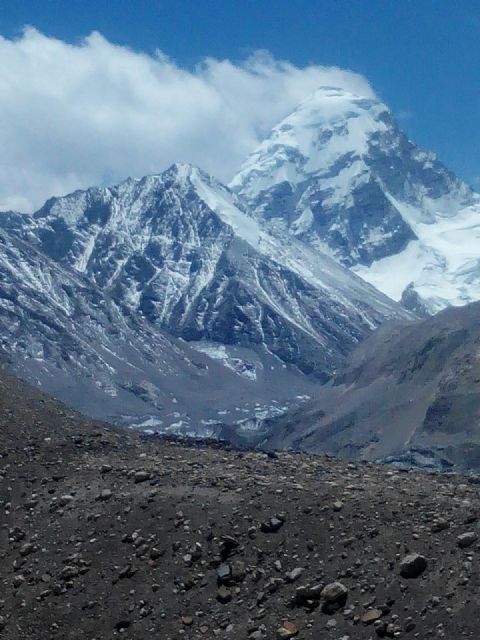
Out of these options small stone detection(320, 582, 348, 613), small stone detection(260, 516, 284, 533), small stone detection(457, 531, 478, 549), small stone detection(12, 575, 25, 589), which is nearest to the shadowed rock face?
small stone detection(260, 516, 284, 533)

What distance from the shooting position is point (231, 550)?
18.5 metres

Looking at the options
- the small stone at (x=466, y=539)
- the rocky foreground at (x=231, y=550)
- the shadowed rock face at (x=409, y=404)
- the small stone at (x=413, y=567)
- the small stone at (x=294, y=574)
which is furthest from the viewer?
the shadowed rock face at (x=409, y=404)

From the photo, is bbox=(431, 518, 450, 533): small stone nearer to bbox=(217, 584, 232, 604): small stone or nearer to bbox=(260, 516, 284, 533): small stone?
bbox=(260, 516, 284, 533): small stone

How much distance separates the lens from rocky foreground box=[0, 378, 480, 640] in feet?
53.7

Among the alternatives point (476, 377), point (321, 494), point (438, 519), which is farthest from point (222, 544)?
point (476, 377)

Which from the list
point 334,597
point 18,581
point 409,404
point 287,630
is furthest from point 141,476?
point 409,404

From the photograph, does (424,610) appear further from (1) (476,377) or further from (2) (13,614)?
(1) (476,377)

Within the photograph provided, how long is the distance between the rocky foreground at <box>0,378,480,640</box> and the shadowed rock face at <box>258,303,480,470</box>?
66.9 metres

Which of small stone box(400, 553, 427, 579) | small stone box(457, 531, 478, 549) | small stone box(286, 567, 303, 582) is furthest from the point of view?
small stone box(286, 567, 303, 582)

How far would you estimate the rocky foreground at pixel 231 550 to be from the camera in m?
16.4

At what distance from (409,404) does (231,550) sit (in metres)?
96.5

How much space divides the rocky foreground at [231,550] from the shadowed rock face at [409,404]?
66.9m

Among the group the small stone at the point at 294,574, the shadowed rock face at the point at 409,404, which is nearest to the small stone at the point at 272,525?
the small stone at the point at 294,574

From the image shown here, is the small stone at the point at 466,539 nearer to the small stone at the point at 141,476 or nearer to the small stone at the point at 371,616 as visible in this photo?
the small stone at the point at 371,616
